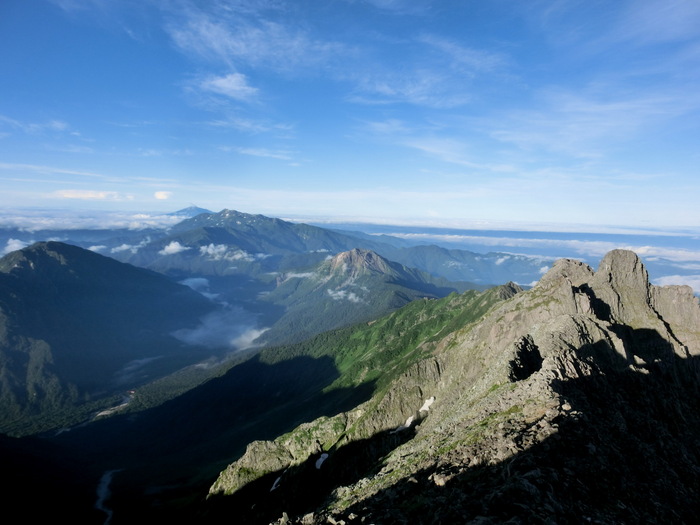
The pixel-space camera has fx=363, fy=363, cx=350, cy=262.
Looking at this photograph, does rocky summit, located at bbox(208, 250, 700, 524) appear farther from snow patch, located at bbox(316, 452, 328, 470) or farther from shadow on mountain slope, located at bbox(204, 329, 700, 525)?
snow patch, located at bbox(316, 452, 328, 470)

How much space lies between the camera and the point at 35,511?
16125 cm

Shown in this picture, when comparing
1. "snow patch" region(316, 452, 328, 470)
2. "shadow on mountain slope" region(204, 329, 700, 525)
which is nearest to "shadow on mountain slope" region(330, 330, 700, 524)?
"shadow on mountain slope" region(204, 329, 700, 525)

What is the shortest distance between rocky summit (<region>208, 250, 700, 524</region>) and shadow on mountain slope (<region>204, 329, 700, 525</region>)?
224mm

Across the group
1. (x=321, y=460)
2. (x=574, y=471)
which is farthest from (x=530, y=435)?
(x=321, y=460)

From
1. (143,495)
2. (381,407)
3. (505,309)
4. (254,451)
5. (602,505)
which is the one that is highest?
(602,505)

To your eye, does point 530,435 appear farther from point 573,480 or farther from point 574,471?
point 573,480

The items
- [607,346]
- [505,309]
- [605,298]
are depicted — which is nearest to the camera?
[607,346]

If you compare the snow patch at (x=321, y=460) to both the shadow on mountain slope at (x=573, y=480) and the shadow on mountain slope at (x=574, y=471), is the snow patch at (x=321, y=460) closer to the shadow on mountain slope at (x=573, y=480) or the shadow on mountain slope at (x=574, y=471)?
the shadow on mountain slope at (x=574, y=471)

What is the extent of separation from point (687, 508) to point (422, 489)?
97.5 ft

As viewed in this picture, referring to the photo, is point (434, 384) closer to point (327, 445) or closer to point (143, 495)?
point (327, 445)

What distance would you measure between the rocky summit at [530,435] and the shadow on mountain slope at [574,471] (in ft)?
0.73

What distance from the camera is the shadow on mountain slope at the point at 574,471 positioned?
113ft

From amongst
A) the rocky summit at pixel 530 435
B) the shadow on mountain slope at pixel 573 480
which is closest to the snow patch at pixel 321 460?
the rocky summit at pixel 530 435

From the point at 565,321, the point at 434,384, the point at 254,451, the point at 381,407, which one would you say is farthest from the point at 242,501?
the point at 565,321
